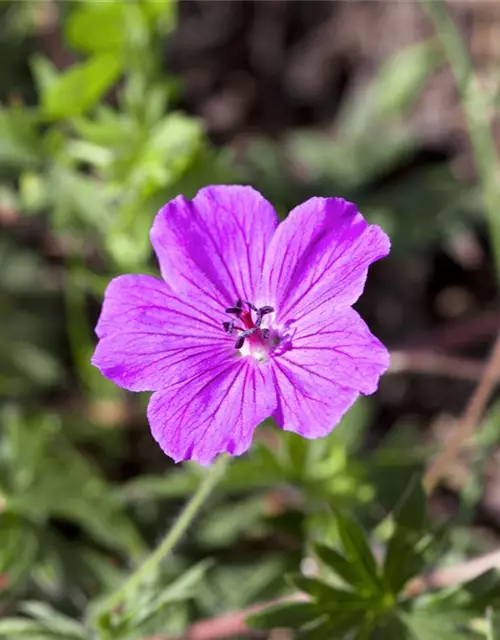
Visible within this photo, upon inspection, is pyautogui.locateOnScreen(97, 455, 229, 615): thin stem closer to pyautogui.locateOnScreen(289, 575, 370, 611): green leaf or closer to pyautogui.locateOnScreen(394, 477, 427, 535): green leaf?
pyautogui.locateOnScreen(289, 575, 370, 611): green leaf

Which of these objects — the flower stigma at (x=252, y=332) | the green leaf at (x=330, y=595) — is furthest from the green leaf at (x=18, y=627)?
the flower stigma at (x=252, y=332)

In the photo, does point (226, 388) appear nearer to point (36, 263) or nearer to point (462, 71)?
point (462, 71)

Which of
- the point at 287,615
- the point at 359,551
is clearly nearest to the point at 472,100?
the point at 359,551

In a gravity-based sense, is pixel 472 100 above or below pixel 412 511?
above

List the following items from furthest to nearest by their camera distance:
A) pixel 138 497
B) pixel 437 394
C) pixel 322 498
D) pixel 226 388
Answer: pixel 437 394
pixel 138 497
pixel 322 498
pixel 226 388

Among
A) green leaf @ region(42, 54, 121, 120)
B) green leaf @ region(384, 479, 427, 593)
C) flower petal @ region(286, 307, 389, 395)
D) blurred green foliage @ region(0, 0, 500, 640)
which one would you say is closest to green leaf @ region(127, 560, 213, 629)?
blurred green foliage @ region(0, 0, 500, 640)

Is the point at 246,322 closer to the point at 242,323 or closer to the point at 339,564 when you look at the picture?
the point at 242,323

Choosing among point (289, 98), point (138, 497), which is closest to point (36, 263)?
point (138, 497)
